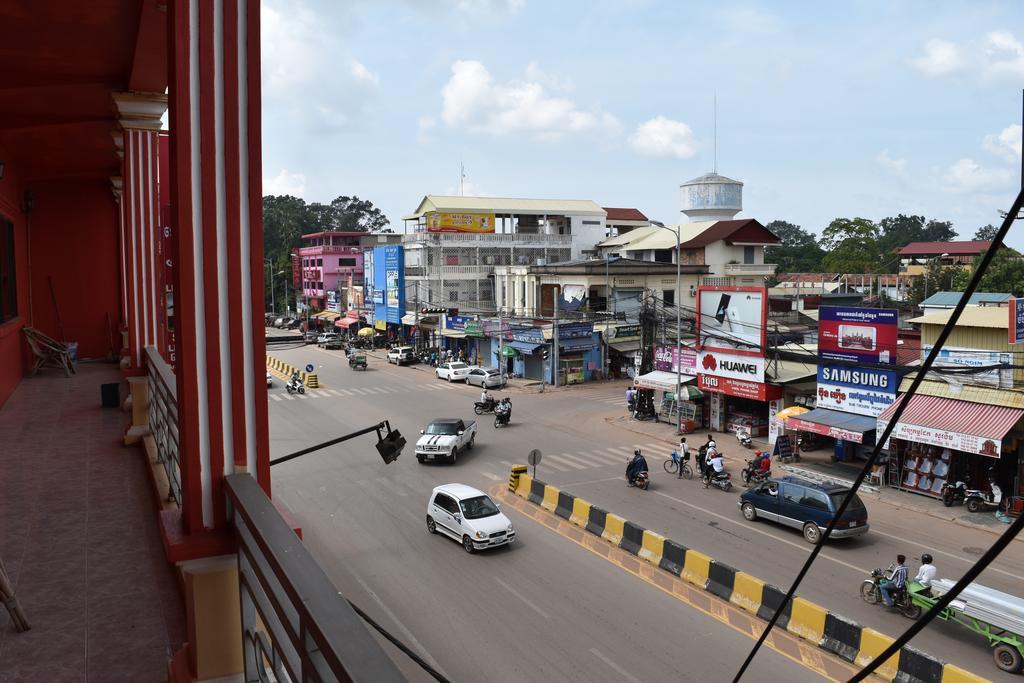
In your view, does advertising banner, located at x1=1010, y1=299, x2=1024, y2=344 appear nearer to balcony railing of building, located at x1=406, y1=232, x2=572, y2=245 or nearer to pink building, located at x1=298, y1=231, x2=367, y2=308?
balcony railing of building, located at x1=406, y1=232, x2=572, y2=245

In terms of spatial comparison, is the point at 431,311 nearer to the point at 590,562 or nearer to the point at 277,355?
the point at 277,355

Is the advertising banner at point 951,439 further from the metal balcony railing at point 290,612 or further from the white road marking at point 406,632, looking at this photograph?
the metal balcony railing at point 290,612

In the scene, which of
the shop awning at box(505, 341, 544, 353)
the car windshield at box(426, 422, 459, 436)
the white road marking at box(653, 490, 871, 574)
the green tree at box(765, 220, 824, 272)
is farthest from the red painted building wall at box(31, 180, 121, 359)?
the green tree at box(765, 220, 824, 272)

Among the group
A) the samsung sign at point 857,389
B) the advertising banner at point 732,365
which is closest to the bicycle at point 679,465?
the samsung sign at point 857,389

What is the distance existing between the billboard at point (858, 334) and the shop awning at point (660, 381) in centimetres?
597

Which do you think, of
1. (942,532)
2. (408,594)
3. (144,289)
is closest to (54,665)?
(144,289)

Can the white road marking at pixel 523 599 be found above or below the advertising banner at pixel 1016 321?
below

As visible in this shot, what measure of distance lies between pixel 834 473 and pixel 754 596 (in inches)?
362

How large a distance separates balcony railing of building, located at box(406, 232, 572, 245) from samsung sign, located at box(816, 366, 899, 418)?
32553mm

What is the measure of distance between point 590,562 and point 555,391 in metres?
22.1

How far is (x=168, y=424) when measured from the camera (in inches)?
199

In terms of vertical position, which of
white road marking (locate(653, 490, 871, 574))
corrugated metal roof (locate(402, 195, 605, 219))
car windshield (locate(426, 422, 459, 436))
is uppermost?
corrugated metal roof (locate(402, 195, 605, 219))

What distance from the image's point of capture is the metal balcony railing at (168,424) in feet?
15.3

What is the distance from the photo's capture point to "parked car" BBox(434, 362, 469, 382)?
39094 millimetres
